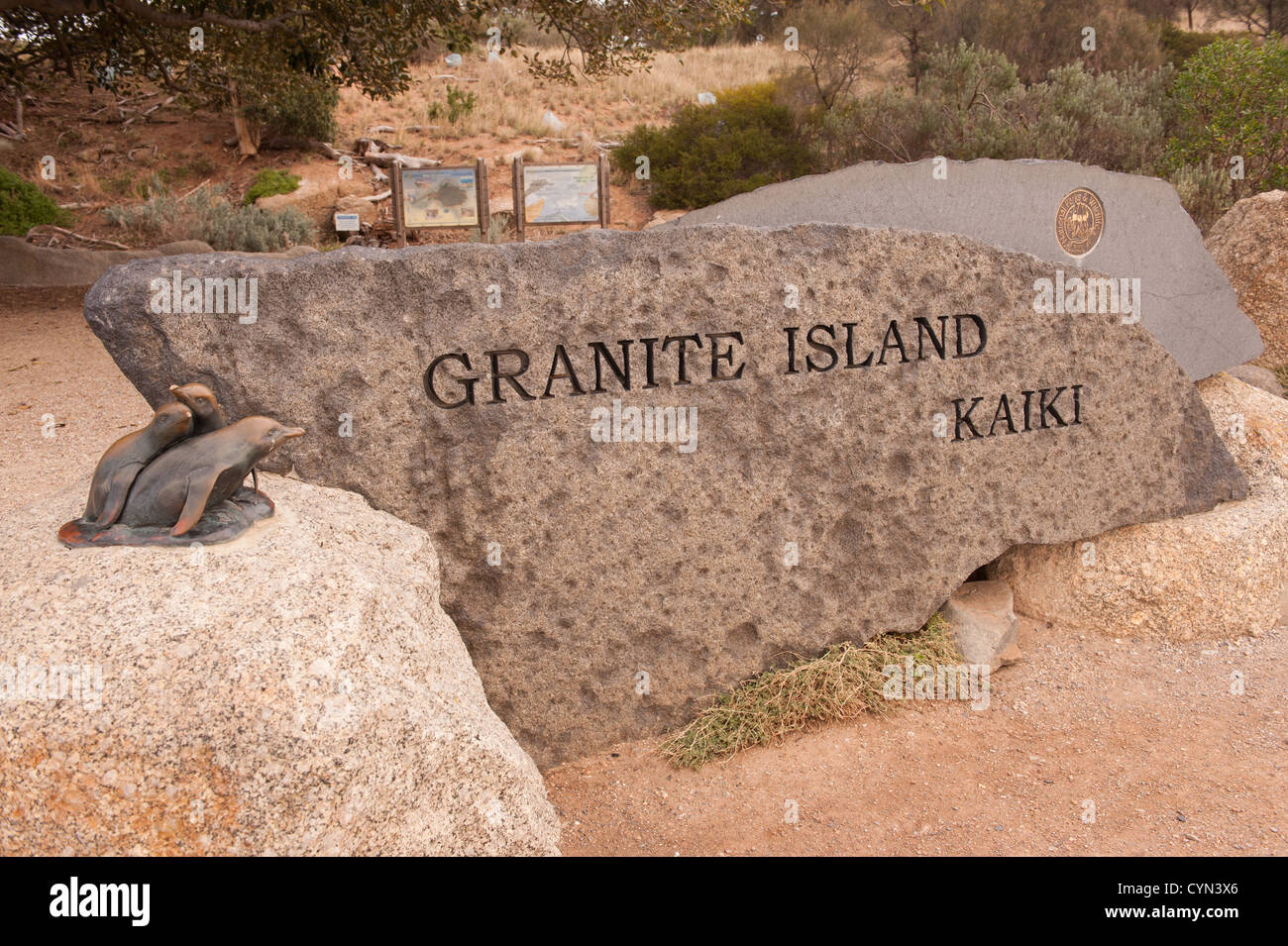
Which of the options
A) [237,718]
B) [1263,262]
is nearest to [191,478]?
[237,718]

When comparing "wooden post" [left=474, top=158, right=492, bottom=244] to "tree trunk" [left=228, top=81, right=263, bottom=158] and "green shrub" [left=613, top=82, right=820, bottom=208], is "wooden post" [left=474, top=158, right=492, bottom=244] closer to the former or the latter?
"green shrub" [left=613, top=82, right=820, bottom=208]

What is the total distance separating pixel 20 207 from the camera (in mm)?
10445

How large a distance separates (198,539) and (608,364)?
55.1 inches

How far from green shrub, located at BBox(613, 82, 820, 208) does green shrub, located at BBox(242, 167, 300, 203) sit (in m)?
4.70

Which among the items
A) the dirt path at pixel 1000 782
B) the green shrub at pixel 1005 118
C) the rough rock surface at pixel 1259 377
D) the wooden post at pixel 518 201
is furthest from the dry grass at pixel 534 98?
the dirt path at pixel 1000 782

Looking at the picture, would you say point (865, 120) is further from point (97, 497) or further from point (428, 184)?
point (97, 497)

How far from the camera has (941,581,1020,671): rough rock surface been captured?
3.91m

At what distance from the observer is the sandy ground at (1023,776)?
9.94 feet

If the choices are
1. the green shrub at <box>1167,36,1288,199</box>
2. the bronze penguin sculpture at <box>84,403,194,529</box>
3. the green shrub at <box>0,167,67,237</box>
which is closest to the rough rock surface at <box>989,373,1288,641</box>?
the bronze penguin sculpture at <box>84,403,194,529</box>

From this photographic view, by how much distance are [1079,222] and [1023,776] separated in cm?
248

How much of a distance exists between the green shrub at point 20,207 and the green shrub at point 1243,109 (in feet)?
37.2

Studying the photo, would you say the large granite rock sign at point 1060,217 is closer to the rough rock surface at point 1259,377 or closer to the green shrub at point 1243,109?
the rough rock surface at point 1259,377

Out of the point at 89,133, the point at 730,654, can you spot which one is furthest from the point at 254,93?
the point at 730,654

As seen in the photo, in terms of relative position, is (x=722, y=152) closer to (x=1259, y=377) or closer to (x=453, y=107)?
(x=453, y=107)
